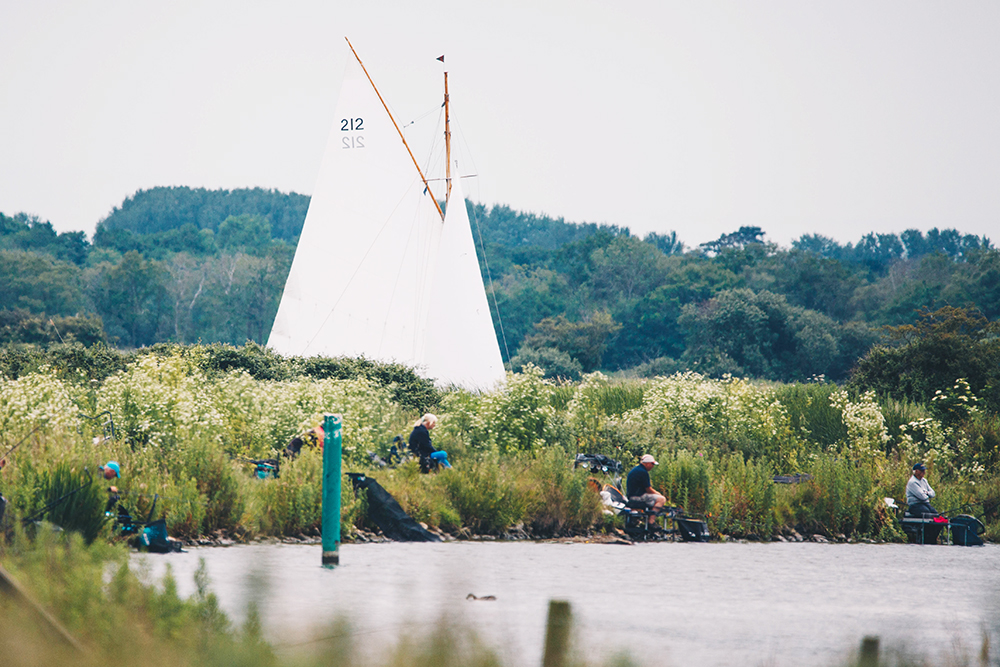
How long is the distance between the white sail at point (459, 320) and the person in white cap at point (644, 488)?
15.3 m

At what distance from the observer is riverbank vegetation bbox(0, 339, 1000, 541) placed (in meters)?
12.0

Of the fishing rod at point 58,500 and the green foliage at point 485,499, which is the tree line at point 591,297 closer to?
the green foliage at point 485,499

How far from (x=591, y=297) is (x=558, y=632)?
256ft

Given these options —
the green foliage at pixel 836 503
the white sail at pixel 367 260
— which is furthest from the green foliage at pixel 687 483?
the white sail at pixel 367 260

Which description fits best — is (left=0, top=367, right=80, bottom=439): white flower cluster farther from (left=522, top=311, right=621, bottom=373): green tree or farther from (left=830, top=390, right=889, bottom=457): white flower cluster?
(left=522, top=311, right=621, bottom=373): green tree

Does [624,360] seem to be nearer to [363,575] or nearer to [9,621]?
[363,575]

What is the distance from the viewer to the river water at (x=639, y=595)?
238 inches

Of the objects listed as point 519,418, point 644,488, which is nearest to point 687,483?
point 644,488

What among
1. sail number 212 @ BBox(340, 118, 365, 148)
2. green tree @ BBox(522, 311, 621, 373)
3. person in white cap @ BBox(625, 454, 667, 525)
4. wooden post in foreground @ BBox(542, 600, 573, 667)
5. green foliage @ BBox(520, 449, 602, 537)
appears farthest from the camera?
green tree @ BBox(522, 311, 621, 373)

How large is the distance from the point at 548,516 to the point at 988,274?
60.3 metres

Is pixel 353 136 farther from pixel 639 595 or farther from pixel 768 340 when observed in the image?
pixel 768 340

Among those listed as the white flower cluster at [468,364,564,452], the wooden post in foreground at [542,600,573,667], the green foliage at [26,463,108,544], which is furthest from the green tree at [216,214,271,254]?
the wooden post in foreground at [542,600,573,667]

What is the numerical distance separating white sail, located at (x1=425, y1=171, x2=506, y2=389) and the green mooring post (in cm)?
1942

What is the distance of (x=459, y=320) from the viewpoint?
101ft
